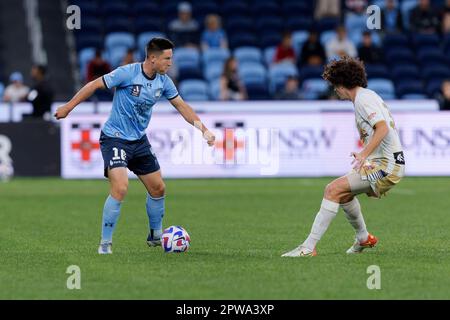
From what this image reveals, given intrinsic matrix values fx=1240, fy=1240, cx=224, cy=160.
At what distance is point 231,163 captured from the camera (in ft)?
80.9

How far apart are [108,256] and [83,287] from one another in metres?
2.21

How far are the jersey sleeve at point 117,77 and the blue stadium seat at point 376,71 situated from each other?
16924mm

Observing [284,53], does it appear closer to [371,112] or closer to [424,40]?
[424,40]

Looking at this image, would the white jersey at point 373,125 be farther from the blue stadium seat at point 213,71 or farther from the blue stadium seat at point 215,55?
the blue stadium seat at point 215,55

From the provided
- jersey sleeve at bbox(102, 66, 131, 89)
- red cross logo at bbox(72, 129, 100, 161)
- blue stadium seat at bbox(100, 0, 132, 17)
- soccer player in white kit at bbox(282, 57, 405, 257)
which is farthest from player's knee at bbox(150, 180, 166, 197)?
blue stadium seat at bbox(100, 0, 132, 17)

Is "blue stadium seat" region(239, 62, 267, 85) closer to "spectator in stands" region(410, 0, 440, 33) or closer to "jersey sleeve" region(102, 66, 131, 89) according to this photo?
"spectator in stands" region(410, 0, 440, 33)

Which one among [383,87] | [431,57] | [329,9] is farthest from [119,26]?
[431,57]

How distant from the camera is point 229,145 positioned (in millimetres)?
24469

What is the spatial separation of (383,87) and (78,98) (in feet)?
56.2

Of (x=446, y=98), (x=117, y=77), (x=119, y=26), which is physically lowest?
(x=117, y=77)
